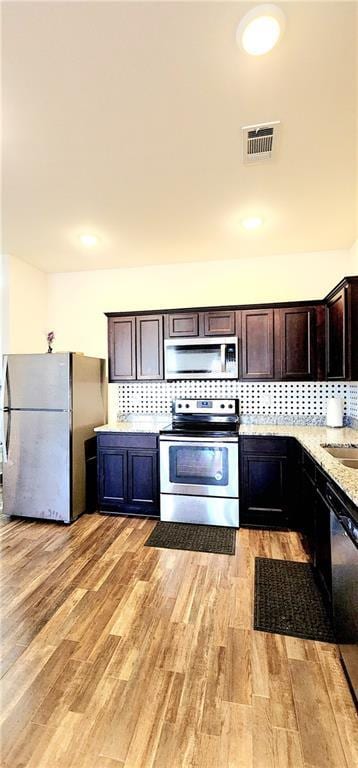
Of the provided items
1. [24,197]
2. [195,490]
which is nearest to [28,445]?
[195,490]

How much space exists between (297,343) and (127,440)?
194 centimetres

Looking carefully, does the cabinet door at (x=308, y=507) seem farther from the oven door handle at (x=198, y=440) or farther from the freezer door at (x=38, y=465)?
the freezer door at (x=38, y=465)

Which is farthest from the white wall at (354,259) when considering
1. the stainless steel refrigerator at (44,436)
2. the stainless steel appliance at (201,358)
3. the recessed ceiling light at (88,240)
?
the stainless steel refrigerator at (44,436)

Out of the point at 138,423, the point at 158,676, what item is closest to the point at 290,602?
the point at 158,676

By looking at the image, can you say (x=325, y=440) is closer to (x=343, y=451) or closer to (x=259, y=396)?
(x=343, y=451)

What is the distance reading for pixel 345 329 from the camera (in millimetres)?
2520

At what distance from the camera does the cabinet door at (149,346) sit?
359cm

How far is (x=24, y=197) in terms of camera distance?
2.57 m

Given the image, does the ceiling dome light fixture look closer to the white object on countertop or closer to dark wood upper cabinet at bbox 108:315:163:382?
dark wood upper cabinet at bbox 108:315:163:382

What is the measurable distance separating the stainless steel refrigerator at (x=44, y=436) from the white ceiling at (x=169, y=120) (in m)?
1.34

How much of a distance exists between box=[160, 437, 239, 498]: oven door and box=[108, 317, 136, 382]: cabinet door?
3.09 ft

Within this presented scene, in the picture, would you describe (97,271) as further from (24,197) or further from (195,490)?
(195,490)

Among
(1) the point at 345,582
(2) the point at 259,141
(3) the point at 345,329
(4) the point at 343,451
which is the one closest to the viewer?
(1) the point at 345,582

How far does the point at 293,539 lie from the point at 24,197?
3516 millimetres
